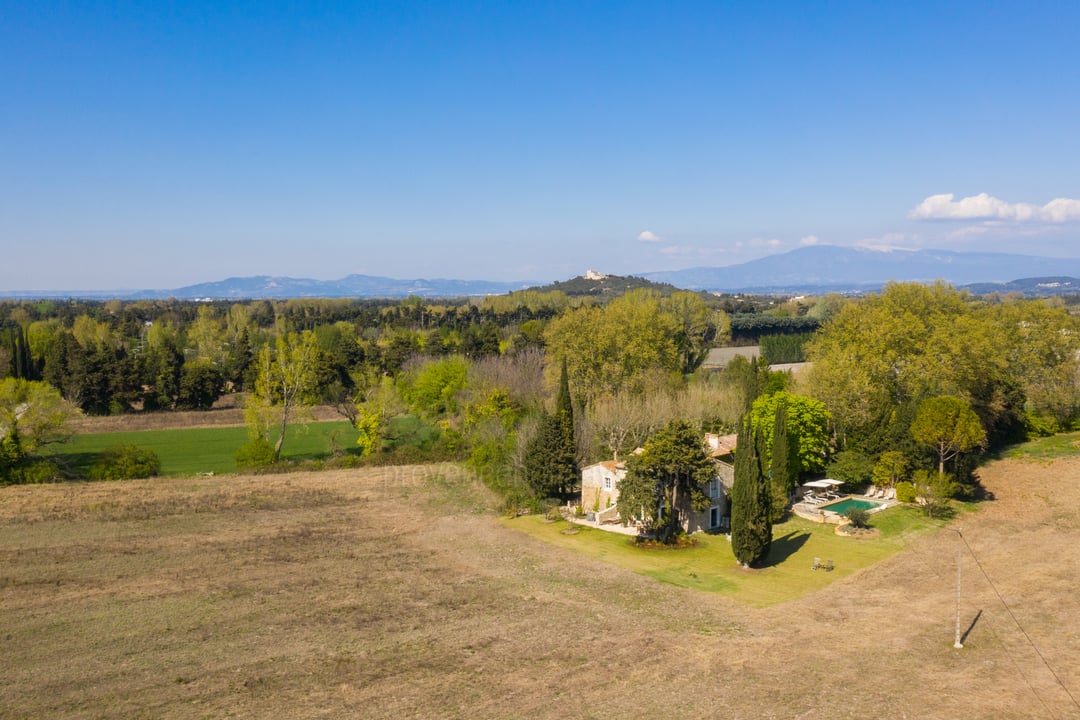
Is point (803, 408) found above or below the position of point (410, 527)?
above

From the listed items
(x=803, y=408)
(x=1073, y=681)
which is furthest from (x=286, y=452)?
(x=1073, y=681)

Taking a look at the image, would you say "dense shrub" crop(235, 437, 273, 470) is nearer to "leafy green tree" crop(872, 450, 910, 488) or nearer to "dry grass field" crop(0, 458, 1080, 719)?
"dry grass field" crop(0, 458, 1080, 719)

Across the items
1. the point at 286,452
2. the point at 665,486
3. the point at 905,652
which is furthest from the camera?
the point at 286,452

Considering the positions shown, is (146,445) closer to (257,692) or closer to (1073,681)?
(257,692)

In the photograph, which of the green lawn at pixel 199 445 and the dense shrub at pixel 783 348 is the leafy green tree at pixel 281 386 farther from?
the dense shrub at pixel 783 348

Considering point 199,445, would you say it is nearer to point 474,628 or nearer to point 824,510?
point 474,628

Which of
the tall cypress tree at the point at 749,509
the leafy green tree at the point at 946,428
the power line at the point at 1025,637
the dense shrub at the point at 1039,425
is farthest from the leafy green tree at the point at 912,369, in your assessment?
the tall cypress tree at the point at 749,509
